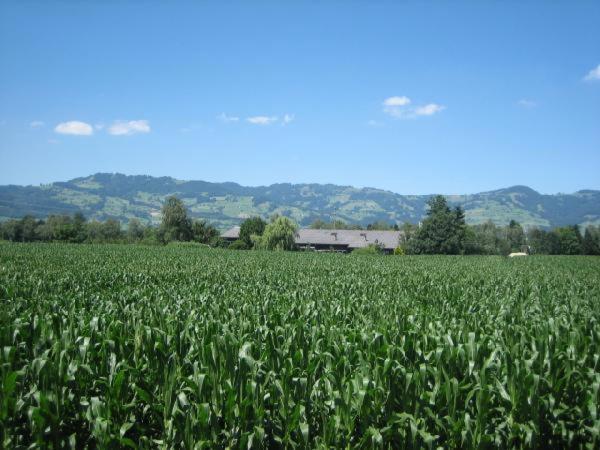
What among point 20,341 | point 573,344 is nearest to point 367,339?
point 573,344

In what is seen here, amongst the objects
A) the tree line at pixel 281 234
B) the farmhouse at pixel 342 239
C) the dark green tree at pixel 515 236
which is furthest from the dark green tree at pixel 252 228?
the dark green tree at pixel 515 236

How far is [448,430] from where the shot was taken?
4887mm

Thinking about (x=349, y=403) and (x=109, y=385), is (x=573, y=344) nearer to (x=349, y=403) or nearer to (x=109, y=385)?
(x=349, y=403)

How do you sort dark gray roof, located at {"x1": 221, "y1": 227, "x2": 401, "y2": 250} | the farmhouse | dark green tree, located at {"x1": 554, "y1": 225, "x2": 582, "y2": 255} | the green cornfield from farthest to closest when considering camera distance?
dark green tree, located at {"x1": 554, "y1": 225, "x2": 582, "y2": 255}, dark gray roof, located at {"x1": 221, "y1": 227, "x2": 401, "y2": 250}, the farmhouse, the green cornfield

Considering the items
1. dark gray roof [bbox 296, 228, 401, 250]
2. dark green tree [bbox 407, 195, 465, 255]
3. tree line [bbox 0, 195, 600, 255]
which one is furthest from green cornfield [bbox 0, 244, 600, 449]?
dark gray roof [bbox 296, 228, 401, 250]

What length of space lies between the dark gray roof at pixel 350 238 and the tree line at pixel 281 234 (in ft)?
23.2

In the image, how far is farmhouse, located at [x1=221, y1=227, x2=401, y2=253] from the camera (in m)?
117

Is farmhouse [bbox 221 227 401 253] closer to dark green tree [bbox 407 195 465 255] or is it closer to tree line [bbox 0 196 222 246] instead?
tree line [bbox 0 196 222 246]

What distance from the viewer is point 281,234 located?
8069 centimetres

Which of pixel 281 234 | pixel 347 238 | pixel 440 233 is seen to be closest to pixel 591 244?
pixel 440 233

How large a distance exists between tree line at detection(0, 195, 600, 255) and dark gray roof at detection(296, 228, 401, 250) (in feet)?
23.2

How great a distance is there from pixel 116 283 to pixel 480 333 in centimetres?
1481

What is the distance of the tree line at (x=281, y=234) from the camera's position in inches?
3390

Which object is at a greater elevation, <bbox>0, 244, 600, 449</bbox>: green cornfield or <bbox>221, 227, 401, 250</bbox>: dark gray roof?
<bbox>0, 244, 600, 449</bbox>: green cornfield
